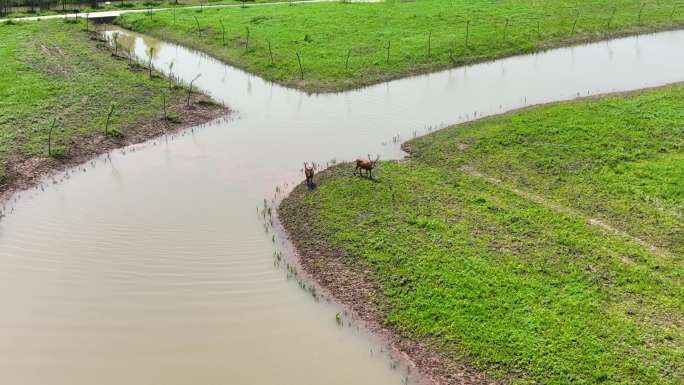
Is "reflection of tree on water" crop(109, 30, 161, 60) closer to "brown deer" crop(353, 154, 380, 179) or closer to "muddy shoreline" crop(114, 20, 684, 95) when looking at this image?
"muddy shoreline" crop(114, 20, 684, 95)

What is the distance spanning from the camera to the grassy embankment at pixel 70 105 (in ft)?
69.2

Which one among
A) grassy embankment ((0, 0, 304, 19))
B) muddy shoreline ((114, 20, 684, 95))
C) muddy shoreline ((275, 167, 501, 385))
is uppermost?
grassy embankment ((0, 0, 304, 19))

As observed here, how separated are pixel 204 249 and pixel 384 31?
22318 mm

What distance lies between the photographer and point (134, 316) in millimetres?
13523

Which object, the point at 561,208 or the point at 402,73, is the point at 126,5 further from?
the point at 561,208

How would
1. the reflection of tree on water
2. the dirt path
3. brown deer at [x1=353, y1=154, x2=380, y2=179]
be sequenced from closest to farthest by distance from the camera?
the dirt path, brown deer at [x1=353, y1=154, x2=380, y2=179], the reflection of tree on water

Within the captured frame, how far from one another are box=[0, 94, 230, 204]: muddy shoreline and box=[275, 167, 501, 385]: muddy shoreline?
791cm

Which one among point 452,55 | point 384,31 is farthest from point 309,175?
point 384,31

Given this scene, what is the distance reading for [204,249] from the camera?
52.1ft

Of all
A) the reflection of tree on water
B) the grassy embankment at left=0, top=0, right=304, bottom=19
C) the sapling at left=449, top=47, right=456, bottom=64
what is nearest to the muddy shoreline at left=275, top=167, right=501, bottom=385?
the sapling at left=449, top=47, right=456, bottom=64

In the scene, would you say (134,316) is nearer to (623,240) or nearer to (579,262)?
(579,262)

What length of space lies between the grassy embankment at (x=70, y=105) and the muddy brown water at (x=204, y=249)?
115cm

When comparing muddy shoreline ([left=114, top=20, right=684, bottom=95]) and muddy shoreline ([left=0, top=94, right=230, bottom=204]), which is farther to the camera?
muddy shoreline ([left=114, top=20, right=684, bottom=95])

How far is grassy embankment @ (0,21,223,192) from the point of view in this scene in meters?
21.1
